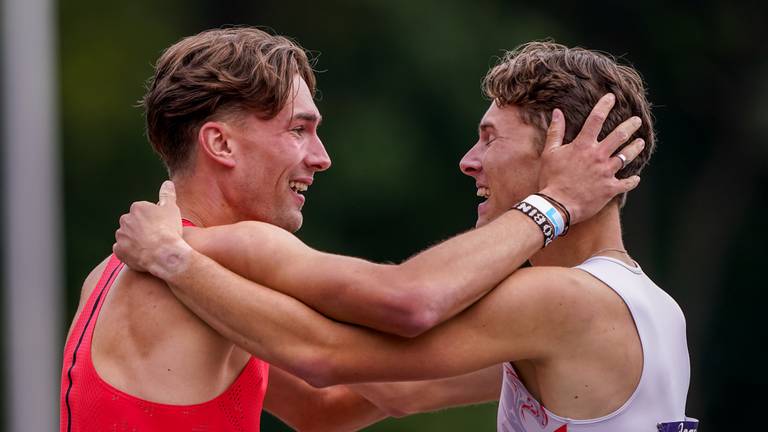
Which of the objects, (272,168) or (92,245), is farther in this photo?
(92,245)

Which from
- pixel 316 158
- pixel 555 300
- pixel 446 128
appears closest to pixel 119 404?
pixel 316 158

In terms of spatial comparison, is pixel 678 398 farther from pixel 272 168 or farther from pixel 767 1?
pixel 767 1

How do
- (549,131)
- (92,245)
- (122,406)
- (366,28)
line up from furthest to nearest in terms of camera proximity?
(366,28), (92,245), (549,131), (122,406)

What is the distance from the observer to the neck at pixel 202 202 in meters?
4.60

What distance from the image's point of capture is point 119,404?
411 centimetres

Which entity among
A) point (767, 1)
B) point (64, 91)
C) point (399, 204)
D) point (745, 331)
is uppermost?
point (767, 1)

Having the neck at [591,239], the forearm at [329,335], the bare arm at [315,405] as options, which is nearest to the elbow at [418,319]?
the forearm at [329,335]

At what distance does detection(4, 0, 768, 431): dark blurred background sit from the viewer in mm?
15250

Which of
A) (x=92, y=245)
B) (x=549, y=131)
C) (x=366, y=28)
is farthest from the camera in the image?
(x=366, y=28)

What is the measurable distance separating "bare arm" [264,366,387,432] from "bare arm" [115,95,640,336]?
1.00 metres

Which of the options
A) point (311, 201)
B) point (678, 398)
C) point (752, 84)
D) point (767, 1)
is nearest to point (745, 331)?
point (752, 84)

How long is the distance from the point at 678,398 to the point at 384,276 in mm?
1023

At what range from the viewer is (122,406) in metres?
4.11

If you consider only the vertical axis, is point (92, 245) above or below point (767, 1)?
below
